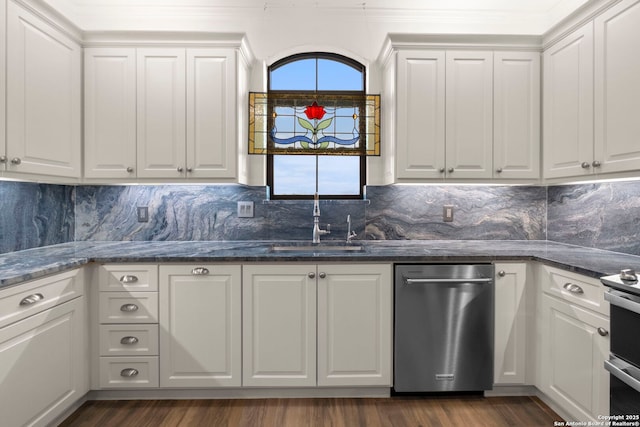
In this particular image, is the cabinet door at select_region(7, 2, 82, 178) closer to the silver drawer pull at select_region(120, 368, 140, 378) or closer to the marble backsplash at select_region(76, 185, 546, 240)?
the marble backsplash at select_region(76, 185, 546, 240)

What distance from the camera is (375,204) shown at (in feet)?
9.75

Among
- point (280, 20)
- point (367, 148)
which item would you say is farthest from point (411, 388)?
point (280, 20)

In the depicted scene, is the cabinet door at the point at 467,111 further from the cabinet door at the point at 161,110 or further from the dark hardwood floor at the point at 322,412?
the cabinet door at the point at 161,110

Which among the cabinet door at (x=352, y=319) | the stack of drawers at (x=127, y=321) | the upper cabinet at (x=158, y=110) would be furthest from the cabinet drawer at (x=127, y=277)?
the cabinet door at (x=352, y=319)

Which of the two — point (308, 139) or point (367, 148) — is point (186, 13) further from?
point (367, 148)

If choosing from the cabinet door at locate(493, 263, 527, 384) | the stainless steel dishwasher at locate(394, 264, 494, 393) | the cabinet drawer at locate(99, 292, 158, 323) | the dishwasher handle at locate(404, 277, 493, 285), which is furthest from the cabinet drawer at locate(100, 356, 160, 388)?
the cabinet door at locate(493, 263, 527, 384)

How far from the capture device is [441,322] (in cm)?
225

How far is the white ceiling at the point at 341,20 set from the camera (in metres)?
3.03

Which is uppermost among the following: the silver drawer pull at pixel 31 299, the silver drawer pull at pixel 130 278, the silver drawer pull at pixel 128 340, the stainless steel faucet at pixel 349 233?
the stainless steel faucet at pixel 349 233

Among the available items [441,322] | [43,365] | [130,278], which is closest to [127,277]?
[130,278]

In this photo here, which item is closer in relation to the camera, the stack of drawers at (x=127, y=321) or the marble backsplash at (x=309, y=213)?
the stack of drawers at (x=127, y=321)

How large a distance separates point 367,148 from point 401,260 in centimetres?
104

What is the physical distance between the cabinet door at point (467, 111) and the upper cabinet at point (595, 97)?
385 millimetres

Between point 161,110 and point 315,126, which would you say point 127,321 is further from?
point 315,126
